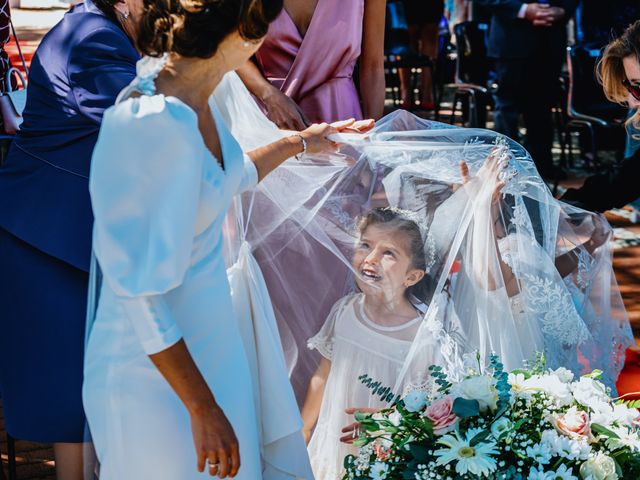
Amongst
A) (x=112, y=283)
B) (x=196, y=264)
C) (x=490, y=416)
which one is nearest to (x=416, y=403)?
(x=490, y=416)

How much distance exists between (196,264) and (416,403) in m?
0.71

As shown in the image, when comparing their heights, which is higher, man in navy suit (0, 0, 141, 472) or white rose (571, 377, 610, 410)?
man in navy suit (0, 0, 141, 472)

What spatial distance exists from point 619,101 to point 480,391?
5.18 ft

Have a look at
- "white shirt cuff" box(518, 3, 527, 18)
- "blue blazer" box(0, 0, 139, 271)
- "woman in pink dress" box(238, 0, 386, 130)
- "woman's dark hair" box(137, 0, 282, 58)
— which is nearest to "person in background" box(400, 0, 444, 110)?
"white shirt cuff" box(518, 3, 527, 18)

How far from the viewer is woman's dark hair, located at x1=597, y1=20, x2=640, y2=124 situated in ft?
10.7

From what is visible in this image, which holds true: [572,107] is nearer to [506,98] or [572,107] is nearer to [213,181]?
[506,98]

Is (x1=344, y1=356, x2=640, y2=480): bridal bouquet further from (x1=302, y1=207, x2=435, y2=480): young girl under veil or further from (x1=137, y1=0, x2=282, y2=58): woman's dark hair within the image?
(x1=137, y1=0, x2=282, y2=58): woman's dark hair

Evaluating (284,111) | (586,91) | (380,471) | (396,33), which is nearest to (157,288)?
(380,471)

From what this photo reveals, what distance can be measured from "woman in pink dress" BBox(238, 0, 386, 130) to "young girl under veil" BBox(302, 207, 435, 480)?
438mm

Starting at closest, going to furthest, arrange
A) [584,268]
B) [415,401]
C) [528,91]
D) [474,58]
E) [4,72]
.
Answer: [415,401]
[584,268]
[4,72]
[528,91]
[474,58]

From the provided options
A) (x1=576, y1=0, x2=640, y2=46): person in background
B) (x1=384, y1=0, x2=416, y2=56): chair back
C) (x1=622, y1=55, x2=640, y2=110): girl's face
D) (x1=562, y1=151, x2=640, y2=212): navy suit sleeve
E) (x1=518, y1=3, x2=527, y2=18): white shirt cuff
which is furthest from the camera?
(x1=384, y1=0, x2=416, y2=56): chair back

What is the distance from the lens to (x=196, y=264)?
195cm

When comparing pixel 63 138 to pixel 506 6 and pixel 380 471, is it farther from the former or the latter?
pixel 506 6

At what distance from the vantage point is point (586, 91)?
296 inches
